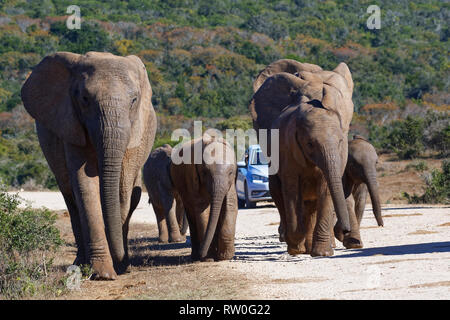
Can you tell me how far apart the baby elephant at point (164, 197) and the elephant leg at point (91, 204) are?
16.8 ft

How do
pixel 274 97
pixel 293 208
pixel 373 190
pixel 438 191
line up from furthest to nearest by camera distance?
1. pixel 438 191
2. pixel 373 190
3. pixel 274 97
4. pixel 293 208

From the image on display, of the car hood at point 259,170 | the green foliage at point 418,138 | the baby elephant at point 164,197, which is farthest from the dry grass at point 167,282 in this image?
the green foliage at point 418,138

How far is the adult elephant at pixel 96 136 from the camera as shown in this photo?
33.0 ft

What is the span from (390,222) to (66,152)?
818 centimetres

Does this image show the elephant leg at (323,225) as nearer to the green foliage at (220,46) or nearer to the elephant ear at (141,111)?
the elephant ear at (141,111)

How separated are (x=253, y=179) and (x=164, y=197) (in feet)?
32.2

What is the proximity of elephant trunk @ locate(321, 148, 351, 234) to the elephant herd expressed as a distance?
1cm

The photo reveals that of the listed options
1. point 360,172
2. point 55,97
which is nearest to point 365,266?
point 360,172

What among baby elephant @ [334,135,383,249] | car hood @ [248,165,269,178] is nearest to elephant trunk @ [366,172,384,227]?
baby elephant @ [334,135,383,249]

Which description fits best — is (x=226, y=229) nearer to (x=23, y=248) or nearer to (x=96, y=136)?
(x=23, y=248)

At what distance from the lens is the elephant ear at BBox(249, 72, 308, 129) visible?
1262 centimetres

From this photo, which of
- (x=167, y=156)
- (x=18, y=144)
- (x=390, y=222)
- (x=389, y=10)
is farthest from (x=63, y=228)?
(x=389, y=10)

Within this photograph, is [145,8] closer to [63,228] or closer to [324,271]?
[63,228]

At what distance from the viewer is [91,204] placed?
10.5m
